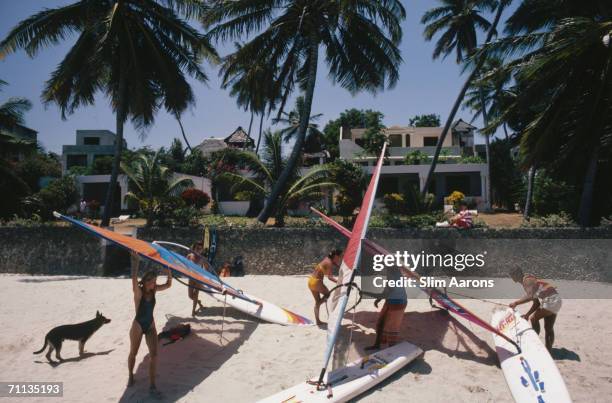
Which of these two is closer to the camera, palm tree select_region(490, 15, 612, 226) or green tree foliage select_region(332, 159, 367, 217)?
palm tree select_region(490, 15, 612, 226)

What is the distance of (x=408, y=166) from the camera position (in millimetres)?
23594

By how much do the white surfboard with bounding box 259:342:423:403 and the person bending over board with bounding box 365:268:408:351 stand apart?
0.20 m

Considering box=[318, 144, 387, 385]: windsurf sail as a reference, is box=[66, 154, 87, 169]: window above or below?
above

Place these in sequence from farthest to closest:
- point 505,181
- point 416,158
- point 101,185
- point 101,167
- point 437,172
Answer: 1. point 101,167
2. point 101,185
3. point 505,181
4. point 437,172
5. point 416,158

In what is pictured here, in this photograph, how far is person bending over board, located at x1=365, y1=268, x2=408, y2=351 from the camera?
577 cm

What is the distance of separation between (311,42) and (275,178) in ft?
16.4

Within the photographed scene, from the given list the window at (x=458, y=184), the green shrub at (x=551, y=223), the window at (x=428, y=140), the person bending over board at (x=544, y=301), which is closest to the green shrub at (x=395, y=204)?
the green shrub at (x=551, y=223)

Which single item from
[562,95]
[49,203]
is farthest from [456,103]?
[49,203]

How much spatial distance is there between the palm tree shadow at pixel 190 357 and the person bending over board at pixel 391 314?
2231 millimetres

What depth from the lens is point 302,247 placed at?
36.6 ft

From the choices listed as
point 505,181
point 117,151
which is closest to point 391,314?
point 117,151

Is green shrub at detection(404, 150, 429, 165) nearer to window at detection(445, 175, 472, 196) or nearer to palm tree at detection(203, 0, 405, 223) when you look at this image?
window at detection(445, 175, 472, 196)

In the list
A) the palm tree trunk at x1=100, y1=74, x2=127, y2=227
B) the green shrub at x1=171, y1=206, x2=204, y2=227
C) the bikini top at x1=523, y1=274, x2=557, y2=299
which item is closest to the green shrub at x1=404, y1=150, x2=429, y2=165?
the green shrub at x1=171, y1=206, x2=204, y2=227

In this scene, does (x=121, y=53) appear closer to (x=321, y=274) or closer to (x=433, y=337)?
(x=321, y=274)
